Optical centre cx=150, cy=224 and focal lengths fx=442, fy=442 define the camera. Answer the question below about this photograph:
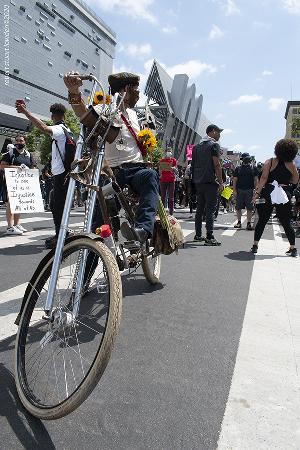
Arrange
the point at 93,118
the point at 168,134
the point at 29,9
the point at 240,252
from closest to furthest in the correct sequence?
the point at 93,118 < the point at 240,252 < the point at 29,9 < the point at 168,134

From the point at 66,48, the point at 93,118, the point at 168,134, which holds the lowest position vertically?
the point at 93,118

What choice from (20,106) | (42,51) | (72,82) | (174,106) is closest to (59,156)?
(20,106)

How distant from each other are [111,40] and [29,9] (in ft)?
132

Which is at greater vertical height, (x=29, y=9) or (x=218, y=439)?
(x=29, y=9)

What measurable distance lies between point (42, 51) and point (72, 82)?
83241 millimetres

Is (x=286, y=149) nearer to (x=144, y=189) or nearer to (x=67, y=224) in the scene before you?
(x=144, y=189)

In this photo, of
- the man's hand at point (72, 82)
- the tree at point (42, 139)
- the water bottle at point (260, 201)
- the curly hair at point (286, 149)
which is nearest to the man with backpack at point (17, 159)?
the water bottle at point (260, 201)

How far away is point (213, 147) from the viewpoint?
780 centimetres

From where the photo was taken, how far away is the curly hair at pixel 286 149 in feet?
22.2

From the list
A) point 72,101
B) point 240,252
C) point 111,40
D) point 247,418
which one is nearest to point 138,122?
A: point 72,101

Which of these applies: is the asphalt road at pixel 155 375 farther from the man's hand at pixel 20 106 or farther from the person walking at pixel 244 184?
the person walking at pixel 244 184

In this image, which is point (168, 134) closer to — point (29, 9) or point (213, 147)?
point (29, 9)

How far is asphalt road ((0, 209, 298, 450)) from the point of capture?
1.87 metres

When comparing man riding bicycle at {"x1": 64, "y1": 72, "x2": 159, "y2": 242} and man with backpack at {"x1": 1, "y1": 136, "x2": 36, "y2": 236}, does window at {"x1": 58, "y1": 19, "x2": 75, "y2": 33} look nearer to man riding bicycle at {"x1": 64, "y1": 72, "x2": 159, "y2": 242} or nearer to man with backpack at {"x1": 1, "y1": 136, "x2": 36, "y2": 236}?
man with backpack at {"x1": 1, "y1": 136, "x2": 36, "y2": 236}
